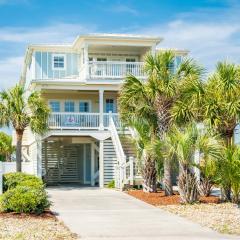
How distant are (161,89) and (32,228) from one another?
1006 centimetres

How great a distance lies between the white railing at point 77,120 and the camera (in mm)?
31344

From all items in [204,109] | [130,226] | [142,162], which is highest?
[204,109]

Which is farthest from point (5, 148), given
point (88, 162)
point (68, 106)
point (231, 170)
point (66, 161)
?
point (231, 170)

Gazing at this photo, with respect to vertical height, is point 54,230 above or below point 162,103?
below

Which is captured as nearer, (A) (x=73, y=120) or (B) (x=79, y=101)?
(A) (x=73, y=120)

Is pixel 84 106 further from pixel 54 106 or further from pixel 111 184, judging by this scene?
pixel 111 184

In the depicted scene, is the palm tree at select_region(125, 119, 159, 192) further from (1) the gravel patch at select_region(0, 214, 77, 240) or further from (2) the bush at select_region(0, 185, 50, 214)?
(1) the gravel patch at select_region(0, 214, 77, 240)

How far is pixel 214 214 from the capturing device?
58.9ft

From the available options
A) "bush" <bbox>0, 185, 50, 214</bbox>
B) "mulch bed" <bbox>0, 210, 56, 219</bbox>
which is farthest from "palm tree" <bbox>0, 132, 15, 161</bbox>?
"mulch bed" <bbox>0, 210, 56, 219</bbox>

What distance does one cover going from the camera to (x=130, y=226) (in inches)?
612

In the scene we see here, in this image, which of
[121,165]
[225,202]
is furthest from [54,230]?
[121,165]

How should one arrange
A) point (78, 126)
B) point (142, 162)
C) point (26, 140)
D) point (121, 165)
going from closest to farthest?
1. point (142, 162)
2. point (121, 165)
3. point (78, 126)
4. point (26, 140)

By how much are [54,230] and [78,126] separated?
17.2m

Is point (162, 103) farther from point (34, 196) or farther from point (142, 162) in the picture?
point (34, 196)
